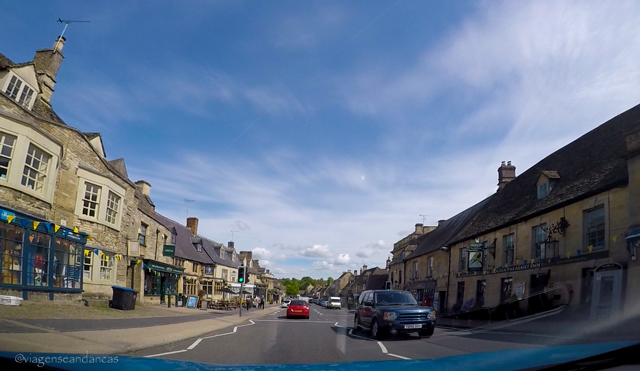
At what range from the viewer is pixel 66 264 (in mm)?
18156

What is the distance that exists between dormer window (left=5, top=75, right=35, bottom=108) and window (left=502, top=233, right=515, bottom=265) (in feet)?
76.1

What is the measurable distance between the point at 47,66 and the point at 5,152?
8.98 m

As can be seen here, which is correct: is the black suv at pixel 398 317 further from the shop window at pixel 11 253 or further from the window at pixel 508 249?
the shop window at pixel 11 253

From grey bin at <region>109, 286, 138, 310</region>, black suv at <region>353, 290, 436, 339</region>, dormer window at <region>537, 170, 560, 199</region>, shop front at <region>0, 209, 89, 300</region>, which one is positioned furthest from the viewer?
grey bin at <region>109, 286, 138, 310</region>

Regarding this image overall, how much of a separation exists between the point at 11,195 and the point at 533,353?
1660 centimetres

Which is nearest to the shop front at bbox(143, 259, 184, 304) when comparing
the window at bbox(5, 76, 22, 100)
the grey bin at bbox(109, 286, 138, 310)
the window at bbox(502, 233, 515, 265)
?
the grey bin at bbox(109, 286, 138, 310)

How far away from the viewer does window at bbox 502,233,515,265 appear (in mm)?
21812

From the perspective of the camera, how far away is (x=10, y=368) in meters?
3.70

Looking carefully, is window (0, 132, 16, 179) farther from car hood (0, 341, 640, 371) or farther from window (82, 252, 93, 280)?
car hood (0, 341, 640, 371)

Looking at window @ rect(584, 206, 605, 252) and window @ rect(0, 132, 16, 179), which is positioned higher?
window @ rect(0, 132, 16, 179)

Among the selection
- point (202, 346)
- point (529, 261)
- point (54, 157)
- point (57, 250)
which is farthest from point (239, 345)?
point (529, 261)

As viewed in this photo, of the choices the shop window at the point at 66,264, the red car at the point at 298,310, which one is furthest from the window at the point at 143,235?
the red car at the point at 298,310

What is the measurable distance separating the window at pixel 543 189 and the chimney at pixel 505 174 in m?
10.0

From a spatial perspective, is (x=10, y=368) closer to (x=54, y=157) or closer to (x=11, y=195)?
(x=11, y=195)
